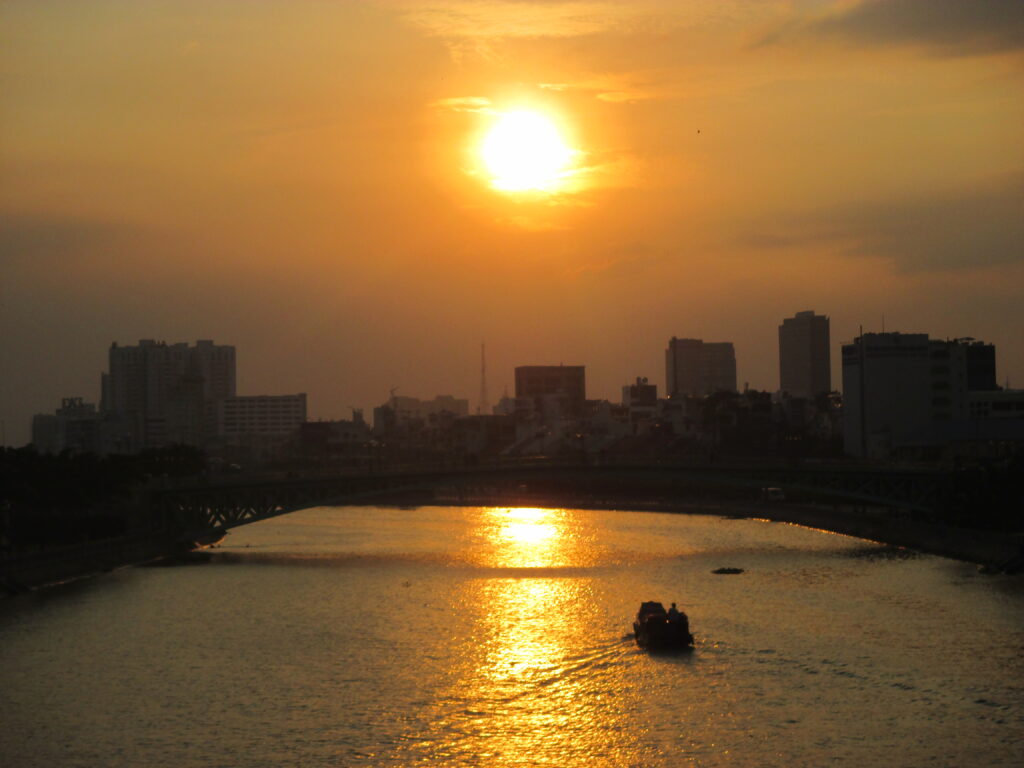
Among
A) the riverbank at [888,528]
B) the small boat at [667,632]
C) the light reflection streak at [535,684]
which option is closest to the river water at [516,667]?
the light reflection streak at [535,684]

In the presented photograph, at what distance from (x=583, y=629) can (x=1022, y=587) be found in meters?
23.9

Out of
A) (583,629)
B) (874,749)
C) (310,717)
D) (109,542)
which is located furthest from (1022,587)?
(109,542)

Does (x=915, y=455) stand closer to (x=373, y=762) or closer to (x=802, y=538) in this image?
(x=802, y=538)

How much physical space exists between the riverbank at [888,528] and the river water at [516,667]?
1937 millimetres

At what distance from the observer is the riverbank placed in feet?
263

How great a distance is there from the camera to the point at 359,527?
5197 inches

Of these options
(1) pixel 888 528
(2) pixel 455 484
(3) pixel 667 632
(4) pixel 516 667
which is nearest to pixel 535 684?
(4) pixel 516 667

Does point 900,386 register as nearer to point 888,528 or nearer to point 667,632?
point 888,528

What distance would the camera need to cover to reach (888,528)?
98.9 meters

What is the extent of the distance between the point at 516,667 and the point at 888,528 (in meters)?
51.8

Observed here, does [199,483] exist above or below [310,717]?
above

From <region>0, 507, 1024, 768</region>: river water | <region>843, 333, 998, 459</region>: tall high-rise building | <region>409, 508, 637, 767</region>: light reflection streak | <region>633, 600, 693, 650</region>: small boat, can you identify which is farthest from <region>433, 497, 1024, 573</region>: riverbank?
<region>633, 600, 693, 650</region>: small boat

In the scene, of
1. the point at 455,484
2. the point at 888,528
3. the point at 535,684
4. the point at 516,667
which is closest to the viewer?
the point at 535,684

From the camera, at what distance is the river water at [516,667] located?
4291 cm
